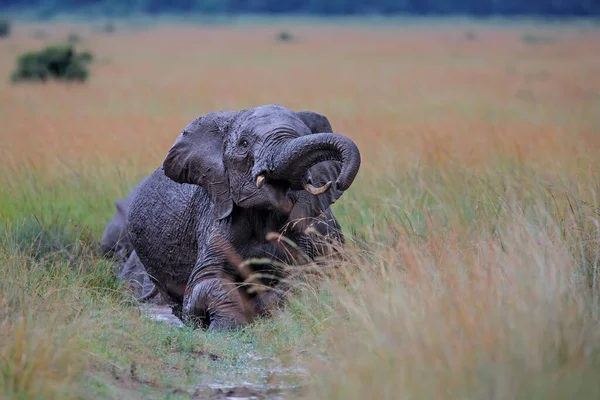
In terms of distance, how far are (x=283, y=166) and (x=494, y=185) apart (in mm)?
3576

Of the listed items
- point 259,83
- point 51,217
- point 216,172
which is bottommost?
point 259,83

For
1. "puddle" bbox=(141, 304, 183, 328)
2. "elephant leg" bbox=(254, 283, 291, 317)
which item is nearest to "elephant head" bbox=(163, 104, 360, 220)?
"elephant leg" bbox=(254, 283, 291, 317)

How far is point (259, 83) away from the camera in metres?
25.8

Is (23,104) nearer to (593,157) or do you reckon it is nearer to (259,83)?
(259,83)

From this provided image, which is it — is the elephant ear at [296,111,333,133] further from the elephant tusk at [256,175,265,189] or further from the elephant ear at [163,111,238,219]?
the elephant tusk at [256,175,265,189]

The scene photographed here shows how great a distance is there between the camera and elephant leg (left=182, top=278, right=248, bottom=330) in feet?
24.9

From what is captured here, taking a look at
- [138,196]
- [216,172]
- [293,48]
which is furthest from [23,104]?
[293,48]

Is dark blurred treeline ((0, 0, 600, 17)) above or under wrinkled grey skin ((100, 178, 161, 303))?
Answer: under

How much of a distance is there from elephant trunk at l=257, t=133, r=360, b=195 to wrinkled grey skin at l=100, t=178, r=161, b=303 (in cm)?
251

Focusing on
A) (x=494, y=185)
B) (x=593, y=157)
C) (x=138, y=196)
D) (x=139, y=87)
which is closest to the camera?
(x=138, y=196)

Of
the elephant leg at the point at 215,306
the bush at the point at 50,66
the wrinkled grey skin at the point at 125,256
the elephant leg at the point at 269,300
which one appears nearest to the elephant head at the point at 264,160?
the elephant leg at the point at 215,306

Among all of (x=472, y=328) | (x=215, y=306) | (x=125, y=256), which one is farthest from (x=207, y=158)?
(x=472, y=328)

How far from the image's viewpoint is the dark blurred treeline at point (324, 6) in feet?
305

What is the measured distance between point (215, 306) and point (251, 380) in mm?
1573
